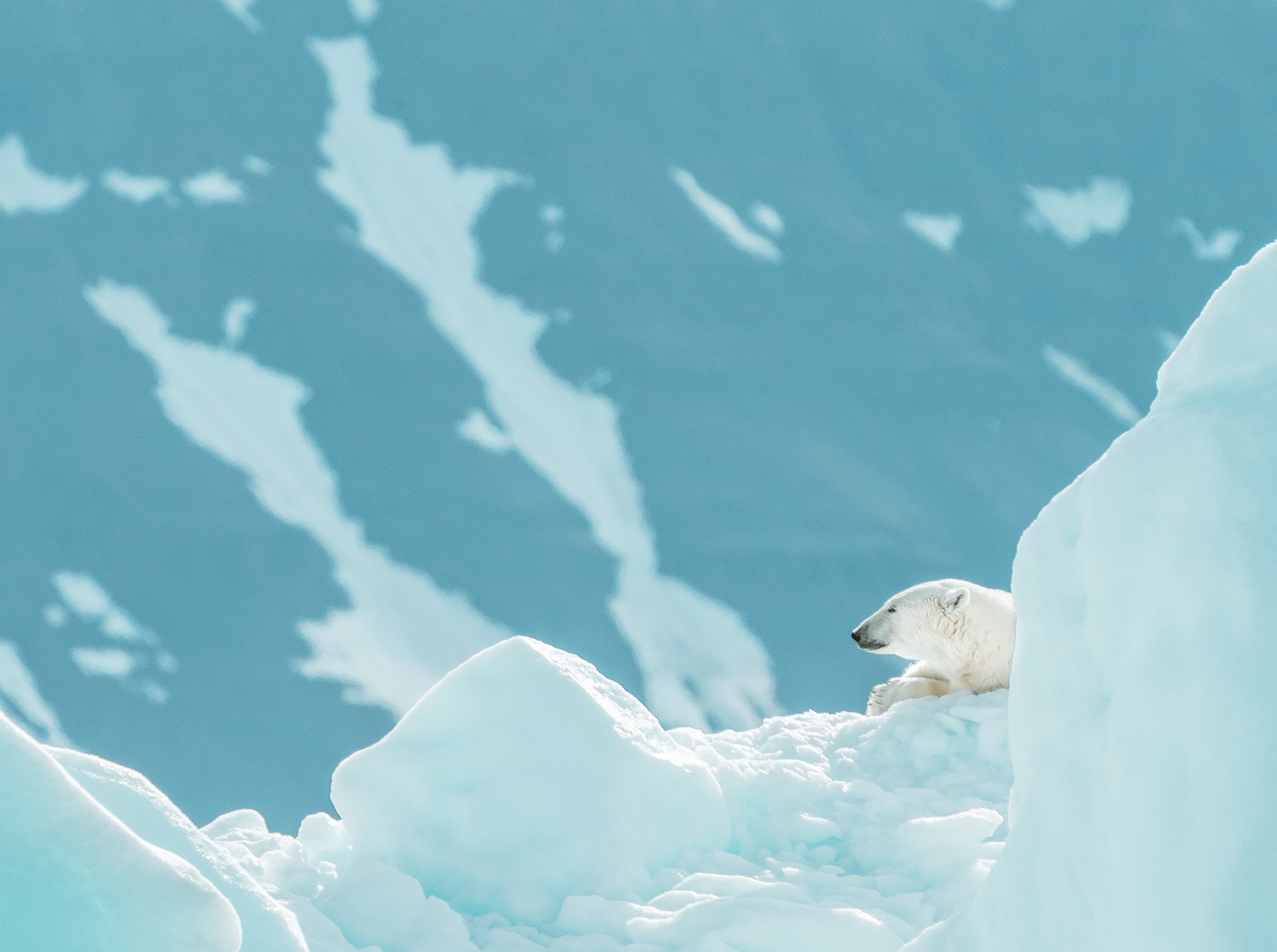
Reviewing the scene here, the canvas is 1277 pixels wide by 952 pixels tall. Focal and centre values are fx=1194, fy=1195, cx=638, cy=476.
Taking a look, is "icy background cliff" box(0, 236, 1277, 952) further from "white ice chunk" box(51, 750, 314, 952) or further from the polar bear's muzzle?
the polar bear's muzzle

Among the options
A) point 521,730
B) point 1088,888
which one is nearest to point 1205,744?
point 1088,888

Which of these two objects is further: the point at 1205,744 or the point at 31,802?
the point at 31,802

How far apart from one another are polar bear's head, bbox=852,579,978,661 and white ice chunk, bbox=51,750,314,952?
4050 millimetres

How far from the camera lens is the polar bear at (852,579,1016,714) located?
233 inches

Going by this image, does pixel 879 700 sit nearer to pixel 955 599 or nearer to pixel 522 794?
pixel 955 599

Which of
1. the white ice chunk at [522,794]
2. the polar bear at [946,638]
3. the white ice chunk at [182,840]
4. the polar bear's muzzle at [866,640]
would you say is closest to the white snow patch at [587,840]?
the white ice chunk at [522,794]

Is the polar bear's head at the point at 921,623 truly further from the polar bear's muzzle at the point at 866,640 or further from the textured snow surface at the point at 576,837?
the textured snow surface at the point at 576,837

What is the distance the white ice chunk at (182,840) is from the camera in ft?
8.66

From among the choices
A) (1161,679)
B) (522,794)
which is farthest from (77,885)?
(522,794)

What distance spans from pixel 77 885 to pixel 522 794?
2.09 meters

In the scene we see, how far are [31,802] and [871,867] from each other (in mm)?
2832

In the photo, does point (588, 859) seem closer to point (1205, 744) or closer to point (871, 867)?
point (871, 867)

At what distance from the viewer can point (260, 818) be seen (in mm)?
4570

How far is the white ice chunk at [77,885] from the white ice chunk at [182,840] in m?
0.54
